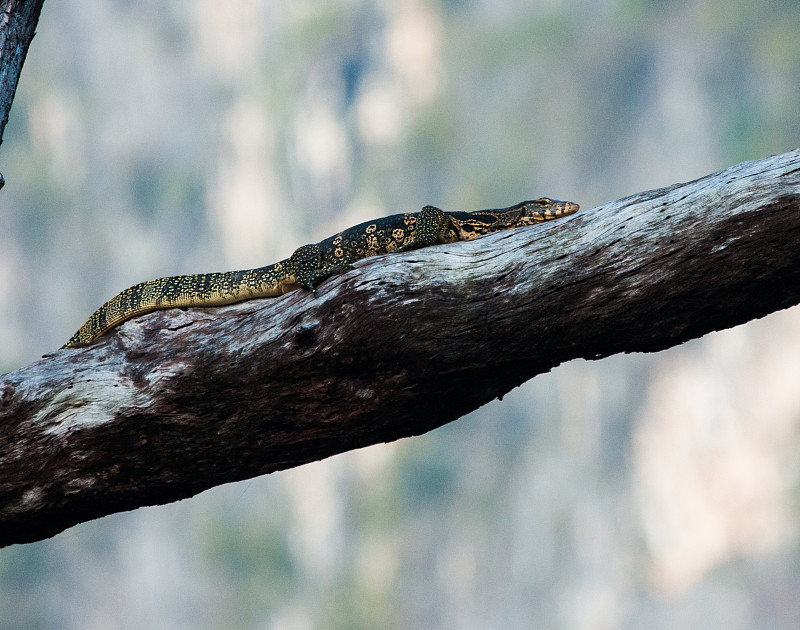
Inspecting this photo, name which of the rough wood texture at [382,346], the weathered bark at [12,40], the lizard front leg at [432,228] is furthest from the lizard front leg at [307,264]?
the weathered bark at [12,40]

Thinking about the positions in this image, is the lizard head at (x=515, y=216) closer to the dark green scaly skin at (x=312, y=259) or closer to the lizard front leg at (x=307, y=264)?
the dark green scaly skin at (x=312, y=259)

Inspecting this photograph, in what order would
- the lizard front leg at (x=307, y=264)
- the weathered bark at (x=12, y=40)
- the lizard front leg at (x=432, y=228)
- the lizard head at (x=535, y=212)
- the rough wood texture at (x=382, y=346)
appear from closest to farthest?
1. the rough wood texture at (x=382, y=346)
2. the weathered bark at (x=12, y=40)
3. the lizard front leg at (x=307, y=264)
4. the lizard head at (x=535, y=212)
5. the lizard front leg at (x=432, y=228)

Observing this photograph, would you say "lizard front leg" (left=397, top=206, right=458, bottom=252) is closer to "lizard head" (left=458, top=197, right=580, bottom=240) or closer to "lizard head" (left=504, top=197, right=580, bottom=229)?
"lizard head" (left=458, top=197, right=580, bottom=240)

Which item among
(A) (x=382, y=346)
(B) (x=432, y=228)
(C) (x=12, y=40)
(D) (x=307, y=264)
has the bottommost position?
(A) (x=382, y=346)

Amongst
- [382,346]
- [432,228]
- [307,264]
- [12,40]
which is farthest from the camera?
[432,228]

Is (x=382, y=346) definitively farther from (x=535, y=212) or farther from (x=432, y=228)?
(x=535, y=212)

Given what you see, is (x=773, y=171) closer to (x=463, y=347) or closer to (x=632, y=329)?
(x=632, y=329)

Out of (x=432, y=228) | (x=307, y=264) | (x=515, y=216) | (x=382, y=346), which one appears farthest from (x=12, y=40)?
(x=515, y=216)
